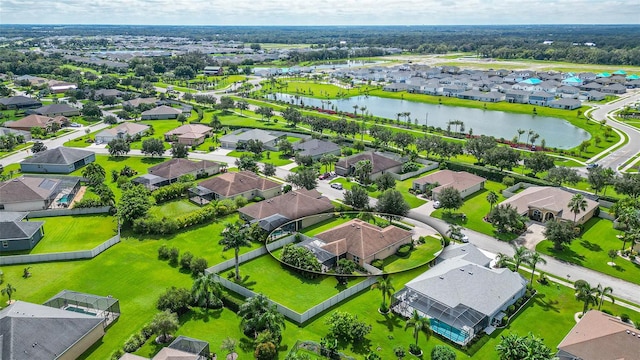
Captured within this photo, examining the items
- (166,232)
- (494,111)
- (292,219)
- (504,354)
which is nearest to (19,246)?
(166,232)

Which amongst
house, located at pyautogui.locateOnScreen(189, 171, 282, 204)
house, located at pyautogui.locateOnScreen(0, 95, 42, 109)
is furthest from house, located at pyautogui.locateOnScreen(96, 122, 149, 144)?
house, located at pyautogui.locateOnScreen(0, 95, 42, 109)

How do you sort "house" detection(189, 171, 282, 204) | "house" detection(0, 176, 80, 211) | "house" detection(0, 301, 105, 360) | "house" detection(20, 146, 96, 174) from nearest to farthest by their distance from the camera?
"house" detection(0, 301, 105, 360) < "house" detection(0, 176, 80, 211) < "house" detection(189, 171, 282, 204) < "house" detection(20, 146, 96, 174)

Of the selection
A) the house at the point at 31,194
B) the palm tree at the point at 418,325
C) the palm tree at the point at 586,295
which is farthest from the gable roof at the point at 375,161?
the house at the point at 31,194

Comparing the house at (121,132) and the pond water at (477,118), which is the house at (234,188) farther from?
the pond water at (477,118)

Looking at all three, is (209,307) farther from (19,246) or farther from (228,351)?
(19,246)

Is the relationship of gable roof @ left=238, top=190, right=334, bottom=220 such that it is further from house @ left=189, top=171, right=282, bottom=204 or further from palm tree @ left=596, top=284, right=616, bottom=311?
palm tree @ left=596, top=284, right=616, bottom=311
